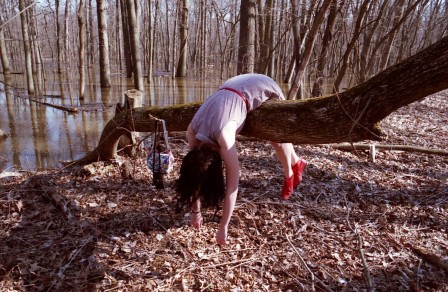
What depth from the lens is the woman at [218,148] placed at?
2.58 metres

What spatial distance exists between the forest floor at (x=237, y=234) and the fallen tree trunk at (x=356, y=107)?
47.9 inches

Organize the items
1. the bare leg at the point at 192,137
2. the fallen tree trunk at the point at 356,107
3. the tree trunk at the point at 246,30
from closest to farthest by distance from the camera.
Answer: the fallen tree trunk at the point at 356,107 → the bare leg at the point at 192,137 → the tree trunk at the point at 246,30

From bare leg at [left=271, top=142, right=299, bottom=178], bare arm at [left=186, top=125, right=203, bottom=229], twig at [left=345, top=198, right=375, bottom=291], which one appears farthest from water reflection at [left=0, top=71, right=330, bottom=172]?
twig at [left=345, top=198, right=375, bottom=291]

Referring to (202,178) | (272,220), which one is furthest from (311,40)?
(202,178)

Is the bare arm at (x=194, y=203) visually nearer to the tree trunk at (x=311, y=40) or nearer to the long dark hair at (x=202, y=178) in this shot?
the long dark hair at (x=202, y=178)

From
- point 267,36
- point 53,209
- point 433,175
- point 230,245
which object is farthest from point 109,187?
point 267,36

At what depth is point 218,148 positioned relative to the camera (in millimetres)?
2676

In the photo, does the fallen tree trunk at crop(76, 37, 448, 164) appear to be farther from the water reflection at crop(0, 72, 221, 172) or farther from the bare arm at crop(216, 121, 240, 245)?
the water reflection at crop(0, 72, 221, 172)

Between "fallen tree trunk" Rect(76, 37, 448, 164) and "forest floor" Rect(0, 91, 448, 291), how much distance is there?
122cm

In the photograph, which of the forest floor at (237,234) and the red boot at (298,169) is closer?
the forest floor at (237,234)

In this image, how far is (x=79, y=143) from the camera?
794 centimetres

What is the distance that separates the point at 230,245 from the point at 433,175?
3.86 metres

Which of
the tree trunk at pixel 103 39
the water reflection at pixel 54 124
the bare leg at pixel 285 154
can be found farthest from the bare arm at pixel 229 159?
the tree trunk at pixel 103 39

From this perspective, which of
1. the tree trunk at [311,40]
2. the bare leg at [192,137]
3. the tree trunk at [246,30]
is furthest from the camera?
the tree trunk at [246,30]
